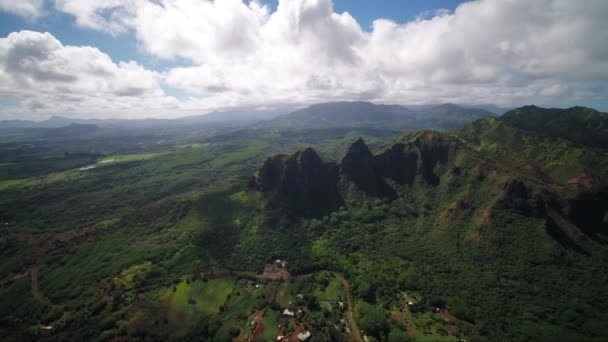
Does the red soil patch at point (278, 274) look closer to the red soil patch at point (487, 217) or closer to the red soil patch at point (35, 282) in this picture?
the red soil patch at point (487, 217)

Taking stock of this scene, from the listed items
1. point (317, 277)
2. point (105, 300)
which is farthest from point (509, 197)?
point (105, 300)

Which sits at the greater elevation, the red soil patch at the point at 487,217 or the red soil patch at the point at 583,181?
the red soil patch at the point at 583,181

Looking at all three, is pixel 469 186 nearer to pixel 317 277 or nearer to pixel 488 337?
pixel 488 337

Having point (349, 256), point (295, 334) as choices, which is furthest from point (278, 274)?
point (349, 256)

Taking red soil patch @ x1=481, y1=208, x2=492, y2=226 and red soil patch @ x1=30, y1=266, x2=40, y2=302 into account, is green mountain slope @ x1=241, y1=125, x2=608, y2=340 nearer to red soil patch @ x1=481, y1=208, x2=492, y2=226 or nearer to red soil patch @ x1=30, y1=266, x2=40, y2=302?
red soil patch @ x1=481, y1=208, x2=492, y2=226

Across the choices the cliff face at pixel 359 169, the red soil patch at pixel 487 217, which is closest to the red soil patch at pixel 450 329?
the red soil patch at pixel 487 217

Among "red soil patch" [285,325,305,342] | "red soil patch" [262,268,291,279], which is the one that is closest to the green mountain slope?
"red soil patch" [262,268,291,279]
